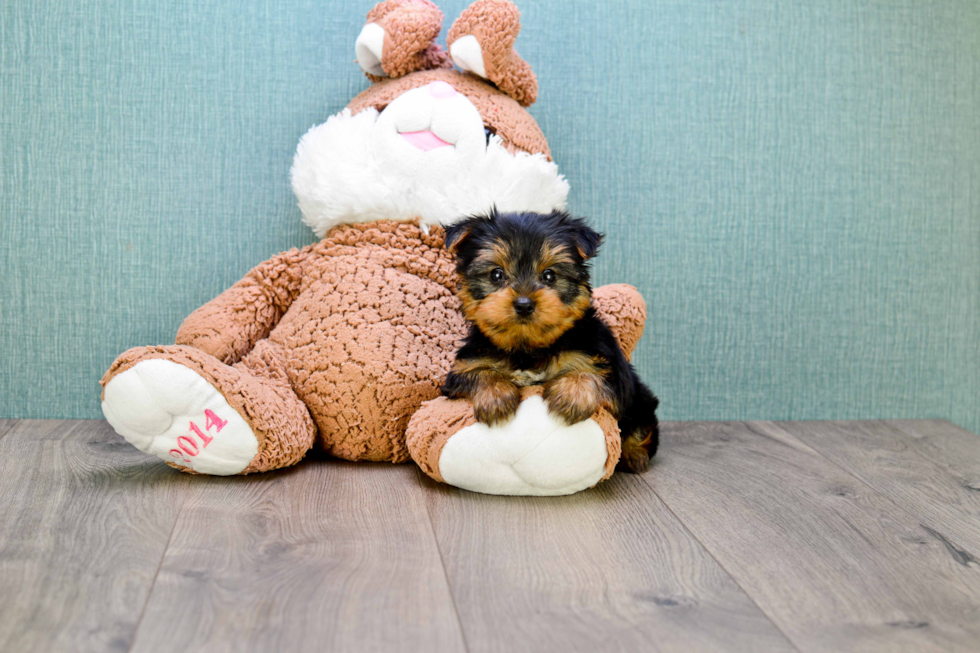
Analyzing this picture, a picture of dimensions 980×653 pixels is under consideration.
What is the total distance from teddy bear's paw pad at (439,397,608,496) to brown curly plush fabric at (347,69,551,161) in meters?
0.84

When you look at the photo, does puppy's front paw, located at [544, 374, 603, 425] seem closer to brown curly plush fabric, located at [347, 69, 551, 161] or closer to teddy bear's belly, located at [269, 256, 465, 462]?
teddy bear's belly, located at [269, 256, 465, 462]

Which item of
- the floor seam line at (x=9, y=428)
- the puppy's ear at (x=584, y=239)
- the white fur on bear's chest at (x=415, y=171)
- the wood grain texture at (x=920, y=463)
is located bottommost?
the wood grain texture at (x=920, y=463)

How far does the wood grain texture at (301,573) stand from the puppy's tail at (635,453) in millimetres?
607

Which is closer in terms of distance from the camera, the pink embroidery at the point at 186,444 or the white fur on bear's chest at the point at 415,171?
the pink embroidery at the point at 186,444

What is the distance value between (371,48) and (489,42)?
A: 355mm

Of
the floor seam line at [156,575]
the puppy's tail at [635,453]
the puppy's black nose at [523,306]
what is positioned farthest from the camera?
the puppy's tail at [635,453]

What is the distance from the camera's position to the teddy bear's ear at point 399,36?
7.58 feet

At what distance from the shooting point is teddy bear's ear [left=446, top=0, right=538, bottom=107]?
2.25 meters

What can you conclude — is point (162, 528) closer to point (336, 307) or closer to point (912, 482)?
point (336, 307)

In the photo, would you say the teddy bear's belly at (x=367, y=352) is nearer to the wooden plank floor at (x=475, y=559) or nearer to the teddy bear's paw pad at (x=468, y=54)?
the wooden plank floor at (x=475, y=559)

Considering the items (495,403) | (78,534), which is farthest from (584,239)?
(78,534)

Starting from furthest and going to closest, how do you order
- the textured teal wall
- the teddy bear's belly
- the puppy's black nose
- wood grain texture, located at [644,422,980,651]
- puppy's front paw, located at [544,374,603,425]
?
the textured teal wall
the teddy bear's belly
puppy's front paw, located at [544,374,603,425]
the puppy's black nose
wood grain texture, located at [644,422,980,651]

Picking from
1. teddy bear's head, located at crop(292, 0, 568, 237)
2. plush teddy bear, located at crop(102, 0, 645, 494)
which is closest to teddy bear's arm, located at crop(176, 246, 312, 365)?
plush teddy bear, located at crop(102, 0, 645, 494)

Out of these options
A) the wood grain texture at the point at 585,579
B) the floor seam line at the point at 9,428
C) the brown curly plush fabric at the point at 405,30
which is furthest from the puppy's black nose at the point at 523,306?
the floor seam line at the point at 9,428
